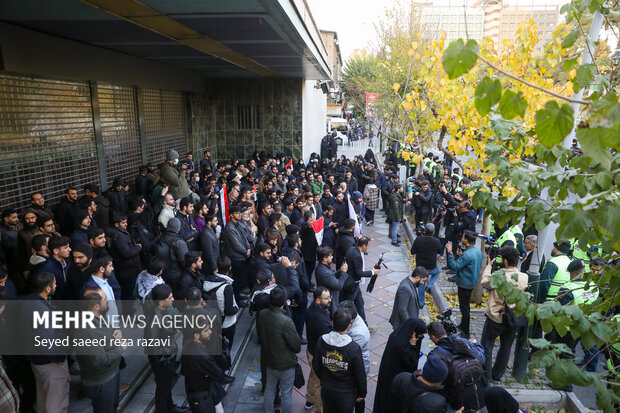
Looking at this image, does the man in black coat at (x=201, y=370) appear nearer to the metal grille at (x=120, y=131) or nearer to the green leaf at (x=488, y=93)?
the green leaf at (x=488, y=93)

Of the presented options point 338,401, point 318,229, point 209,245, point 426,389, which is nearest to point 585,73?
point 426,389

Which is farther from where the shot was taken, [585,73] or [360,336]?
[360,336]

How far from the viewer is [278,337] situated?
439 centimetres

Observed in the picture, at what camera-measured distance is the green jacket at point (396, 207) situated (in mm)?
10758

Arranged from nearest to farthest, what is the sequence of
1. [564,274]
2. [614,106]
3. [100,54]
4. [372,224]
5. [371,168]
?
1. [614,106]
2. [564,274]
3. [100,54]
4. [372,224]
5. [371,168]

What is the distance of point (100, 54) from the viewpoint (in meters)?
9.30

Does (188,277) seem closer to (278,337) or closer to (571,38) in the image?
(278,337)

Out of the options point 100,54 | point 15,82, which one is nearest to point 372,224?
point 100,54

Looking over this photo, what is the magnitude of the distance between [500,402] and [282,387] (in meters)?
2.28

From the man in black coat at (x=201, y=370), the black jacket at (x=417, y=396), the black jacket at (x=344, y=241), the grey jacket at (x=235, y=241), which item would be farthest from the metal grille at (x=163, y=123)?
the black jacket at (x=417, y=396)

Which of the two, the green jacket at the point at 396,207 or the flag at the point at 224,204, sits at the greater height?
the flag at the point at 224,204

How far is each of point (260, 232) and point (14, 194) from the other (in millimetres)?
4438

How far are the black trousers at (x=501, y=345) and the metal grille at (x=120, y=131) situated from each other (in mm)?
9170

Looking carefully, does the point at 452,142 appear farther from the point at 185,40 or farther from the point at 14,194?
the point at 14,194
